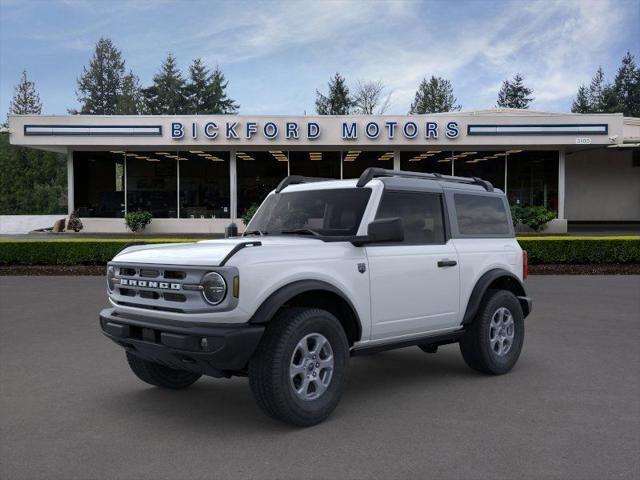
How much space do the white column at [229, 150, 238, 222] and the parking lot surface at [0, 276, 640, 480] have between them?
20.7 m

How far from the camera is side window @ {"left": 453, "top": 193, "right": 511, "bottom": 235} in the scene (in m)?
6.17

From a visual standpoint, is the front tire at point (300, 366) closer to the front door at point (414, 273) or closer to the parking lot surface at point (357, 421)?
the parking lot surface at point (357, 421)

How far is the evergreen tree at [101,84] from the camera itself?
8025 centimetres

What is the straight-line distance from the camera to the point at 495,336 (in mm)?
6188

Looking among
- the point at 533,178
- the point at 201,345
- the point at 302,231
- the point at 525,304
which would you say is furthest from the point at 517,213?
the point at 201,345

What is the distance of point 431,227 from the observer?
580cm

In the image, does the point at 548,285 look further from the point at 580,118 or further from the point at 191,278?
the point at 580,118

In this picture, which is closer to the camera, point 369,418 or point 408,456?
point 408,456

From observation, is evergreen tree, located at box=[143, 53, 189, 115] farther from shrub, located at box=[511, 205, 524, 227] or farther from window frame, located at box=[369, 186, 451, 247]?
window frame, located at box=[369, 186, 451, 247]

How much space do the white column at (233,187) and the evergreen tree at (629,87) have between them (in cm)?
6477

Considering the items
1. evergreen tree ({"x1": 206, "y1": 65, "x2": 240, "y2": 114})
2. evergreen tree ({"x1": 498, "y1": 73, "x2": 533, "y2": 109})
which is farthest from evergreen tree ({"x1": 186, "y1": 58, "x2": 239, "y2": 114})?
evergreen tree ({"x1": 498, "y1": 73, "x2": 533, "y2": 109})

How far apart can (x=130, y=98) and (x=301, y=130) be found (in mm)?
55426

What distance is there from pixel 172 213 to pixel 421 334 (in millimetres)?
24142

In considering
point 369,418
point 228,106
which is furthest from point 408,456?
point 228,106
